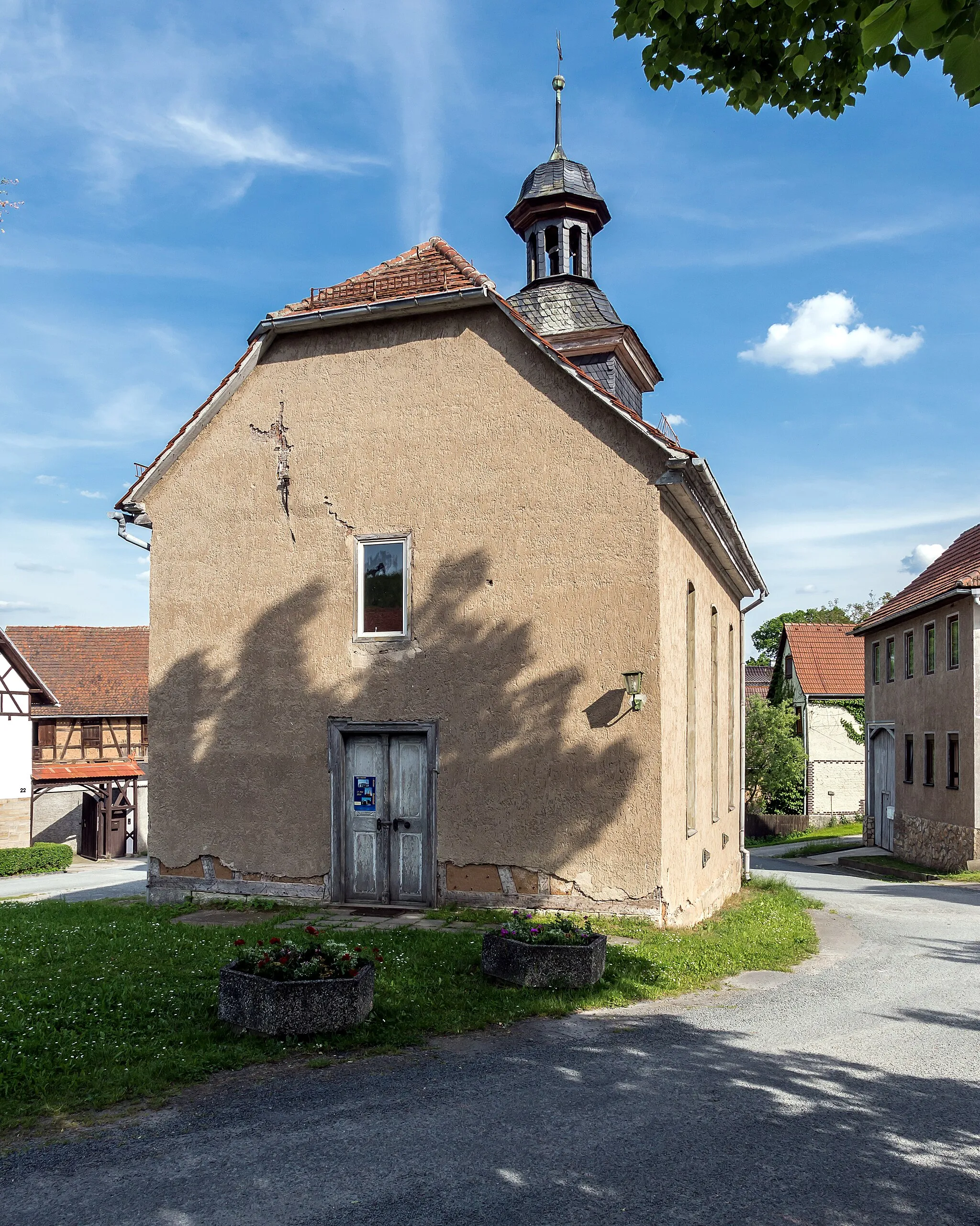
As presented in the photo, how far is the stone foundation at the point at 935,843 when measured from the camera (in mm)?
24500

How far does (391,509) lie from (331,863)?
4421mm

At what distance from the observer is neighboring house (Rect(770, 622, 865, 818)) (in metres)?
41.0

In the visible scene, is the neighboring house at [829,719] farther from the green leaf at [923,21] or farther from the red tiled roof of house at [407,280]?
the green leaf at [923,21]

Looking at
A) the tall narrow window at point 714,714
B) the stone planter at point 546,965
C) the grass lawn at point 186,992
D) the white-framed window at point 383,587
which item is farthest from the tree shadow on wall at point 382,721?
the tall narrow window at point 714,714

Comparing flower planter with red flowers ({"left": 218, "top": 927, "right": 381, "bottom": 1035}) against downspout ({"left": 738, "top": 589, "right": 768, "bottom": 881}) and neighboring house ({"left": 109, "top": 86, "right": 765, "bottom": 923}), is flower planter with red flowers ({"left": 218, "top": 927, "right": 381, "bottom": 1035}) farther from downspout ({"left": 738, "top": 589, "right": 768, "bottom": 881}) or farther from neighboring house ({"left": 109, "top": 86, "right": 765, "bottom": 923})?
downspout ({"left": 738, "top": 589, "right": 768, "bottom": 881})

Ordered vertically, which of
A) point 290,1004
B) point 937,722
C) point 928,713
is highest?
point 928,713

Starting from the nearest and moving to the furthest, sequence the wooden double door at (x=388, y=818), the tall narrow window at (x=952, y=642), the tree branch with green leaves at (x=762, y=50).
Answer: the tree branch with green leaves at (x=762, y=50), the wooden double door at (x=388, y=818), the tall narrow window at (x=952, y=642)

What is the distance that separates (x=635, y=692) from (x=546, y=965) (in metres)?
3.63

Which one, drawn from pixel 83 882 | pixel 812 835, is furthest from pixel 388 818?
pixel 812 835

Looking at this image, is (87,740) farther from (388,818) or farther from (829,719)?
(388,818)

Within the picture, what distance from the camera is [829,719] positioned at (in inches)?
1618

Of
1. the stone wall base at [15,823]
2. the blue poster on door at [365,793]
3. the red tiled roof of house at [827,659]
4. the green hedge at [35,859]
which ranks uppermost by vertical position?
the red tiled roof of house at [827,659]

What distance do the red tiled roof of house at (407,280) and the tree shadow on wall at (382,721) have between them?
337cm

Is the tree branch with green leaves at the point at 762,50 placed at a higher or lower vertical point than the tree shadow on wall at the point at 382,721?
higher
